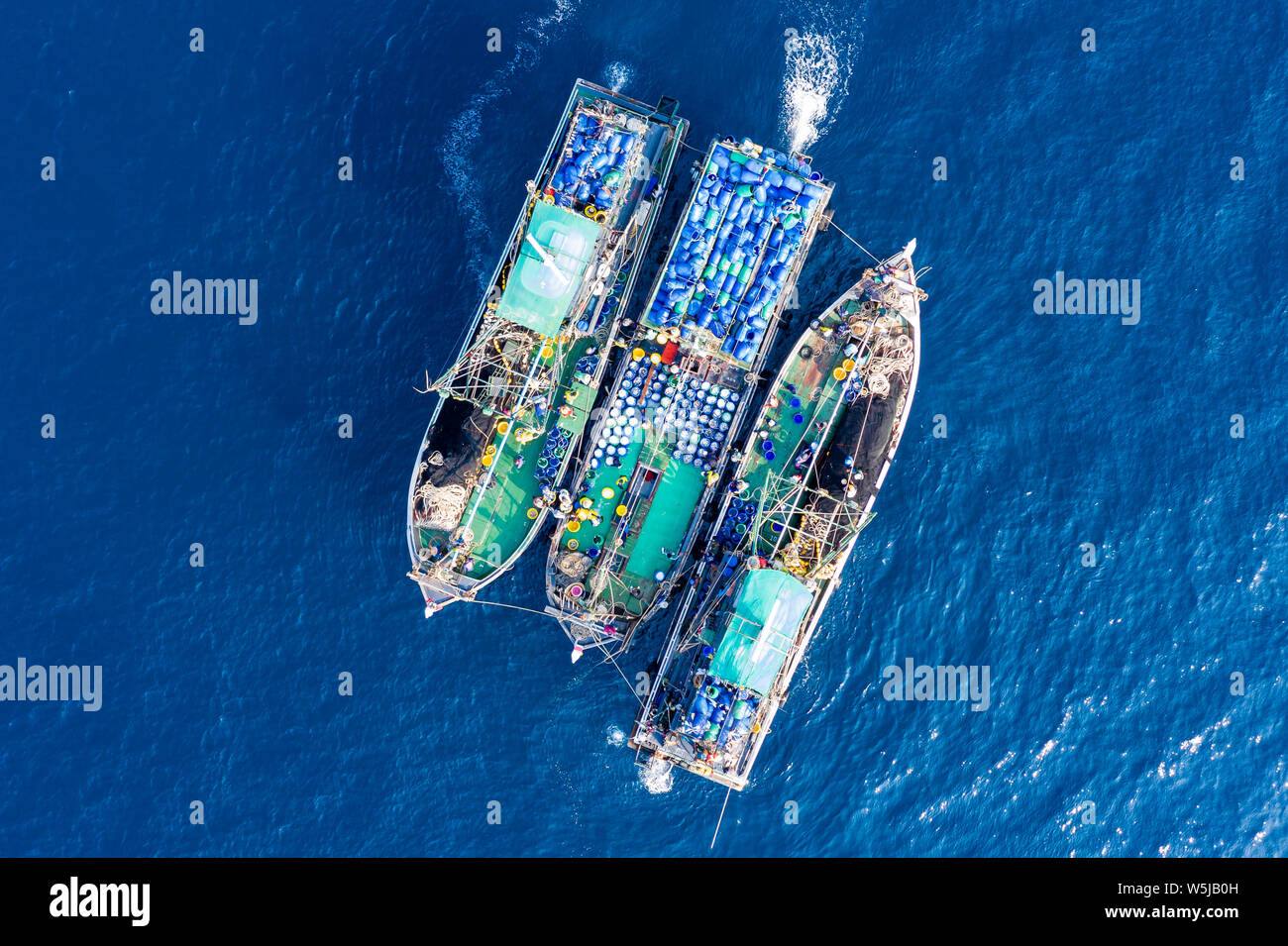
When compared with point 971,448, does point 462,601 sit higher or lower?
lower

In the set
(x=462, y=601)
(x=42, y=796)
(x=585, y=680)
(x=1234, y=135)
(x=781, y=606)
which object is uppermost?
(x=1234, y=135)

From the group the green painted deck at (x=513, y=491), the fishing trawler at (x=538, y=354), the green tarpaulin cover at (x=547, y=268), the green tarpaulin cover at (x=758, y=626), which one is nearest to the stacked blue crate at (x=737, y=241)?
the fishing trawler at (x=538, y=354)

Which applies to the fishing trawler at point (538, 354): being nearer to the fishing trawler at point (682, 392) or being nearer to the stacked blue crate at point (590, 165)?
the stacked blue crate at point (590, 165)

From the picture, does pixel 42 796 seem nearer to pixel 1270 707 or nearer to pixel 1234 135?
pixel 1270 707

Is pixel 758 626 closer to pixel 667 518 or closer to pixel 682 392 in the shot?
pixel 667 518
